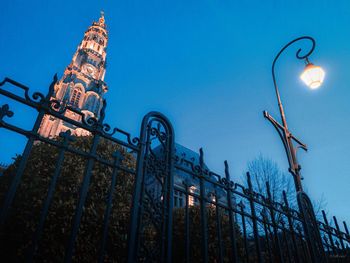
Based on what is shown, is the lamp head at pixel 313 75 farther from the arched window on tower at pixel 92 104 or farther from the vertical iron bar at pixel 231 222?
the arched window on tower at pixel 92 104

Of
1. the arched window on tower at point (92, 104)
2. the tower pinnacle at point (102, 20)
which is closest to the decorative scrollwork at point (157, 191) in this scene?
the arched window on tower at point (92, 104)

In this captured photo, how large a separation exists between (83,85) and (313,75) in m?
39.4

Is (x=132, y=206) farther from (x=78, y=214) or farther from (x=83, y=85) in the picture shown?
(x=83, y=85)

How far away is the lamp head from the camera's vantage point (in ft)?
21.7

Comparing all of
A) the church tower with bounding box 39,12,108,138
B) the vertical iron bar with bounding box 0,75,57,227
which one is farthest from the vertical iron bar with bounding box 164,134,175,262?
the church tower with bounding box 39,12,108,138

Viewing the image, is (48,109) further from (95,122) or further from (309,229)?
(309,229)

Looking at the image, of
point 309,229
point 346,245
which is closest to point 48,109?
point 309,229

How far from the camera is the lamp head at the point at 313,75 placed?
6.62 metres

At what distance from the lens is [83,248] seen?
8578 millimetres

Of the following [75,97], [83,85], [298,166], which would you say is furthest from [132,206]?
[83,85]

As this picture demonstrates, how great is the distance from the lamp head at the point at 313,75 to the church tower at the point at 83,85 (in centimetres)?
2760

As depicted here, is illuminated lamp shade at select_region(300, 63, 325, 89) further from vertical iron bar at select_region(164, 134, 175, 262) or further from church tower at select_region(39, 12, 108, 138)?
church tower at select_region(39, 12, 108, 138)

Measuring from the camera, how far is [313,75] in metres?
6.64

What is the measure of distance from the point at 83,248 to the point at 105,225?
6698 millimetres
